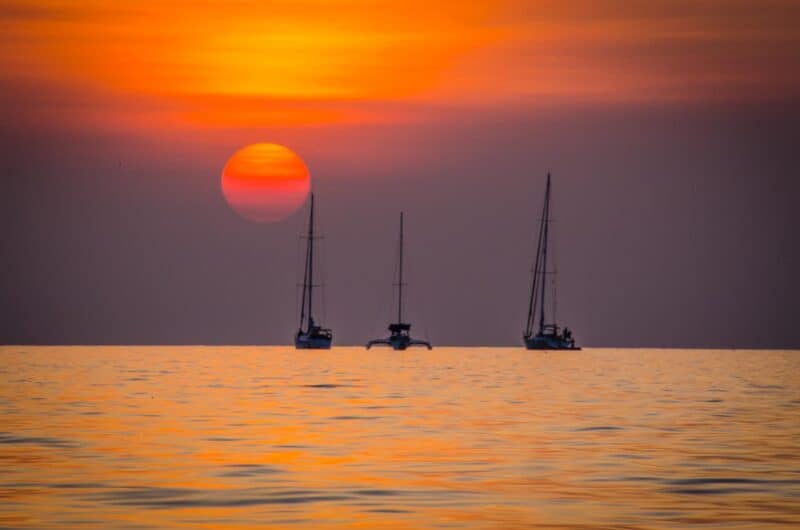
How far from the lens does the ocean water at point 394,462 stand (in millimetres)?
30594

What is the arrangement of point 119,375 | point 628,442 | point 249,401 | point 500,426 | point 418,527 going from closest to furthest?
1. point 418,527
2. point 628,442
3. point 500,426
4. point 249,401
5. point 119,375

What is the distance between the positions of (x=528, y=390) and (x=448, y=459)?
4924cm

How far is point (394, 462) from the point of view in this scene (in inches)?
1615

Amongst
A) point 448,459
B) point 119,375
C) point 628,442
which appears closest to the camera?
point 448,459

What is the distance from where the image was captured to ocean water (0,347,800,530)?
100 ft

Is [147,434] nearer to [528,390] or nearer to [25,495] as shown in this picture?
[25,495]

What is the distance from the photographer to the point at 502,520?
2983 centimetres

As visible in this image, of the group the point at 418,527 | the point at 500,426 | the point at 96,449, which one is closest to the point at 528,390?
the point at 500,426

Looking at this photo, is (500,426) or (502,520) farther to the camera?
(500,426)

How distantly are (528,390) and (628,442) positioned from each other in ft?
138

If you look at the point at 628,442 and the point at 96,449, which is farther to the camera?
the point at 628,442

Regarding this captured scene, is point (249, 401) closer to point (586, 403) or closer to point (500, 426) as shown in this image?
point (586, 403)

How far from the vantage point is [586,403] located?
74.5m

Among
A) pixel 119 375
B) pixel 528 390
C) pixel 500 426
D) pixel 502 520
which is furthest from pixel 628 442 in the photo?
pixel 119 375
